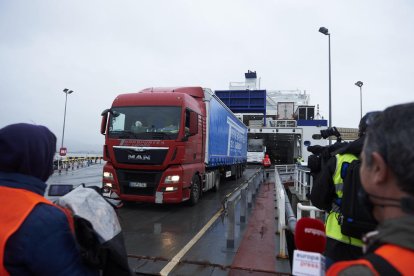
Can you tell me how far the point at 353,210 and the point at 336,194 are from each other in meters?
0.45

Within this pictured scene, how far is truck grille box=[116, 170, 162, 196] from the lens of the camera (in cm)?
919

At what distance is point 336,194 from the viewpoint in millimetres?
2969

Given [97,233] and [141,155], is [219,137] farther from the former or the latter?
[97,233]

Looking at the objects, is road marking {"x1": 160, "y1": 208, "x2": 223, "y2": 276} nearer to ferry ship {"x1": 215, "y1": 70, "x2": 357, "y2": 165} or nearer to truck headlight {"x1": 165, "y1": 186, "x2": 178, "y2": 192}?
truck headlight {"x1": 165, "y1": 186, "x2": 178, "y2": 192}

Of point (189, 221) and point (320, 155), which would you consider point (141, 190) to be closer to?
point (189, 221)

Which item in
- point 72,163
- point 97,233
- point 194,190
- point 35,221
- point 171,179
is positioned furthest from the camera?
point 72,163

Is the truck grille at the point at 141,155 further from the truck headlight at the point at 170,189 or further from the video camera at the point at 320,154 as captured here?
the video camera at the point at 320,154

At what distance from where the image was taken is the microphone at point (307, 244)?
1757mm

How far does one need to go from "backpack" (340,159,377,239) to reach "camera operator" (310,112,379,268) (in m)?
0.13

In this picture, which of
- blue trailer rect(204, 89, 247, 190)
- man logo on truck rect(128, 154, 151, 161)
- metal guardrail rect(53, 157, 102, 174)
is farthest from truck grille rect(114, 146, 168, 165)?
metal guardrail rect(53, 157, 102, 174)

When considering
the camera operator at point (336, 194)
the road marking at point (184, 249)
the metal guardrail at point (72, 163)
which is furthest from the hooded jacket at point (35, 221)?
the metal guardrail at point (72, 163)

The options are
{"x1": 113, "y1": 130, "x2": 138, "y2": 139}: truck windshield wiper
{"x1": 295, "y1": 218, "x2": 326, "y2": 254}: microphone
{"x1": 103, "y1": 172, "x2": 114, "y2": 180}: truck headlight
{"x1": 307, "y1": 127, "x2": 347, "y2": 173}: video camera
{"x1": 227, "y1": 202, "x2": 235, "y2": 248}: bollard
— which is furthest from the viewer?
{"x1": 103, "y1": 172, "x2": 114, "y2": 180}: truck headlight

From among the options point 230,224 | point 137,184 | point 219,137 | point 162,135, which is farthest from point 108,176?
point 219,137

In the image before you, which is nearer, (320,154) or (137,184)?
(320,154)
